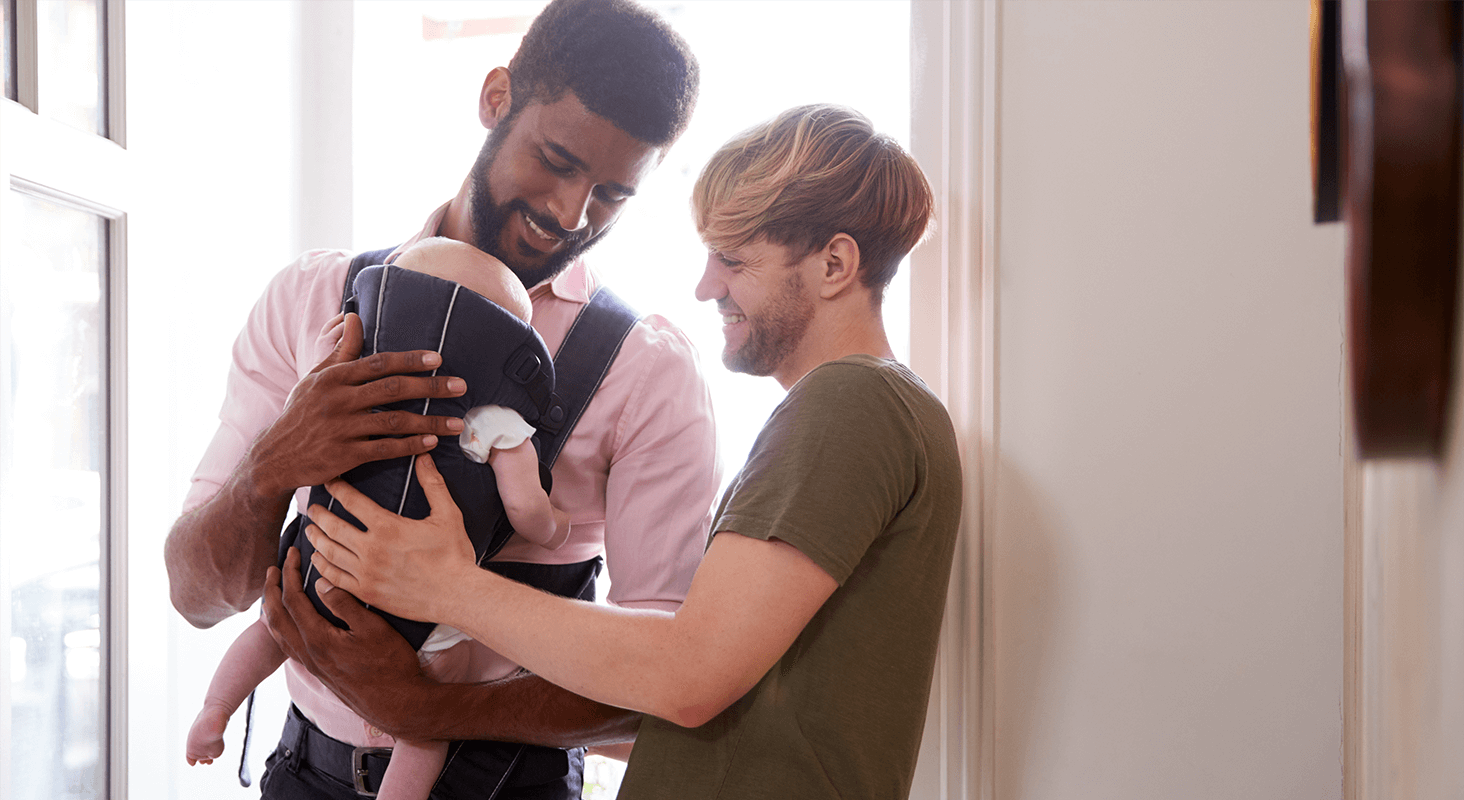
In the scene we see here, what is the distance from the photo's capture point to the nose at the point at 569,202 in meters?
1.06

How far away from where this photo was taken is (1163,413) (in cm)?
112

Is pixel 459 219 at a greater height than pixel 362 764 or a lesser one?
greater

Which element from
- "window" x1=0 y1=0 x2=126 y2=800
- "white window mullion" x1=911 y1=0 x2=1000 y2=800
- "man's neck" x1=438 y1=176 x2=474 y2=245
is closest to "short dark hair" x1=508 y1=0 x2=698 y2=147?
"man's neck" x1=438 y1=176 x2=474 y2=245

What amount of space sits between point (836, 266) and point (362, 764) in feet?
2.80

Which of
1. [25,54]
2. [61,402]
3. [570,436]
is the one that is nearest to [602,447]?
[570,436]

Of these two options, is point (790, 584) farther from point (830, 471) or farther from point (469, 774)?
point (469, 774)

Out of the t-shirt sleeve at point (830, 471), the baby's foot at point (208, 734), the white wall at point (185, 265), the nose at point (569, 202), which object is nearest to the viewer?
the t-shirt sleeve at point (830, 471)

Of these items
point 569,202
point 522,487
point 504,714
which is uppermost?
point 569,202

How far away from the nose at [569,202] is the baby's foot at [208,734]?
719mm

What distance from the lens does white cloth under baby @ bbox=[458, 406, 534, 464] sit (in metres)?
0.90

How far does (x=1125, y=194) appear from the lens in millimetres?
1126

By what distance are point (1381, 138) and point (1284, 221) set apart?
1091 millimetres

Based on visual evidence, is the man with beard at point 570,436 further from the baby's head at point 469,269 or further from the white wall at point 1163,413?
the white wall at point 1163,413

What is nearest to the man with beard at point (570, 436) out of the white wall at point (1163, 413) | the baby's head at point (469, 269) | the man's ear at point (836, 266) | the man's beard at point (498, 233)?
the man's beard at point (498, 233)
